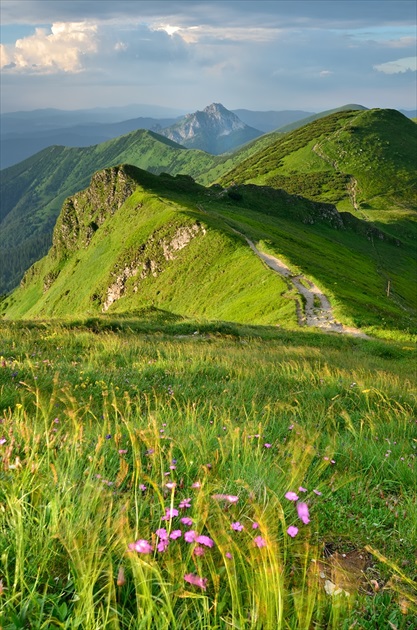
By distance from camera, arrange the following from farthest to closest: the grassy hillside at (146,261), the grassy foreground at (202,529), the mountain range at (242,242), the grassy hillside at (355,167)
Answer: the grassy hillside at (355,167), the grassy hillside at (146,261), the mountain range at (242,242), the grassy foreground at (202,529)

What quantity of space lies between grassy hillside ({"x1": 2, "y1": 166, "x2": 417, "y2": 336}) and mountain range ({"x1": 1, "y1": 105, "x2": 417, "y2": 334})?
0.25 metres

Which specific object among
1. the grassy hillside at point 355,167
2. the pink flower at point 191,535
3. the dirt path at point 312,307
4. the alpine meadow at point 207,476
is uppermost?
the grassy hillside at point 355,167

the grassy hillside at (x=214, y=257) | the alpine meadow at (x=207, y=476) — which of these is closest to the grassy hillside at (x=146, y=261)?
the grassy hillside at (x=214, y=257)

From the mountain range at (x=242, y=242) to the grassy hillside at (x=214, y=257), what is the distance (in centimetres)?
25

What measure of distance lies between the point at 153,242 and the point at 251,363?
2722 inches

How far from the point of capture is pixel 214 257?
62.2m

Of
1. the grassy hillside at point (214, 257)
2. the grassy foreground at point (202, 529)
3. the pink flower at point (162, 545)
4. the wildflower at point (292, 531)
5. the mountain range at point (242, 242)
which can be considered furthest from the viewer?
the mountain range at point (242, 242)

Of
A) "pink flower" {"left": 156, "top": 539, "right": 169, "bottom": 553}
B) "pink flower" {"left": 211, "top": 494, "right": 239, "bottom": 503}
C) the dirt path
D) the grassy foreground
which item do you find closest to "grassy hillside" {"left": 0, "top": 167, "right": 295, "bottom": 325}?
the dirt path

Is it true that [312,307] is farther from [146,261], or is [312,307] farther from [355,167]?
[355,167]

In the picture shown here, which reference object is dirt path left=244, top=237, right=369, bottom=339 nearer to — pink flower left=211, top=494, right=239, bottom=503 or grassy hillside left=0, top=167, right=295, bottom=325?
grassy hillside left=0, top=167, right=295, bottom=325

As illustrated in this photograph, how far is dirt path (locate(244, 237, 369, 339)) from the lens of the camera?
3484cm

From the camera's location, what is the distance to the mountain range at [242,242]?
49700 millimetres

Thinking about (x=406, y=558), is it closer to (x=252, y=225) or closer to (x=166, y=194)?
(x=252, y=225)

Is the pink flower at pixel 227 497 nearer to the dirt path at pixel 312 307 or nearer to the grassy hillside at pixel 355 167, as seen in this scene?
the dirt path at pixel 312 307
